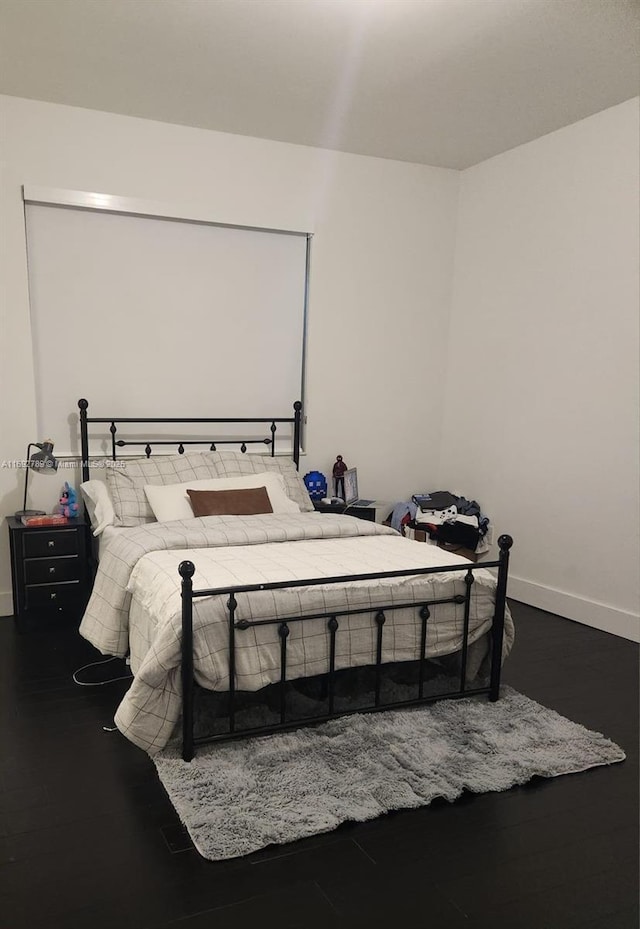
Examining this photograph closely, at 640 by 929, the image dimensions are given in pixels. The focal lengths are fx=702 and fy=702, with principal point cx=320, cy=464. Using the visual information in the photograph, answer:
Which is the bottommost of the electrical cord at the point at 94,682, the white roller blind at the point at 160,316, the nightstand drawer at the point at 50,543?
the electrical cord at the point at 94,682

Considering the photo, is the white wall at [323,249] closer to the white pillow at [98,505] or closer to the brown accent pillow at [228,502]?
the white pillow at [98,505]

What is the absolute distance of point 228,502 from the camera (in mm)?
3693

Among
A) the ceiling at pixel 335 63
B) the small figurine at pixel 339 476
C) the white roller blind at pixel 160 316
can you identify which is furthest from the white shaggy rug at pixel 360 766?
the ceiling at pixel 335 63

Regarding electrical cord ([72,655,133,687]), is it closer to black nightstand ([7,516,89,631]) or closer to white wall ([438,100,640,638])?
black nightstand ([7,516,89,631])

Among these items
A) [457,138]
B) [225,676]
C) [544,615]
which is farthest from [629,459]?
[225,676]

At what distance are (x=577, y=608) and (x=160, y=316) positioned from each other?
2973 millimetres

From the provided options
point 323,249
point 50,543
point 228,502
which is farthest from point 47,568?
point 323,249

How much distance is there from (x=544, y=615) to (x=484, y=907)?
2528 mm

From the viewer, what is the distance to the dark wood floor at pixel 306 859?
1724mm

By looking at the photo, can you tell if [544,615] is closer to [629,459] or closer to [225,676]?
[629,459]

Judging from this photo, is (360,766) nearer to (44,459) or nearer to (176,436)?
(44,459)

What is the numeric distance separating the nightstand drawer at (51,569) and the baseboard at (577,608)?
8.63 feet

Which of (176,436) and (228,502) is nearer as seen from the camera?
(228,502)

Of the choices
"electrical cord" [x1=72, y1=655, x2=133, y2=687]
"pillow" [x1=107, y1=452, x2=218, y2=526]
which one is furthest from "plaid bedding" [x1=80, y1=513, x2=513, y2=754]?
"pillow" [x1=107, y1=452, x2=218, y2=526]
